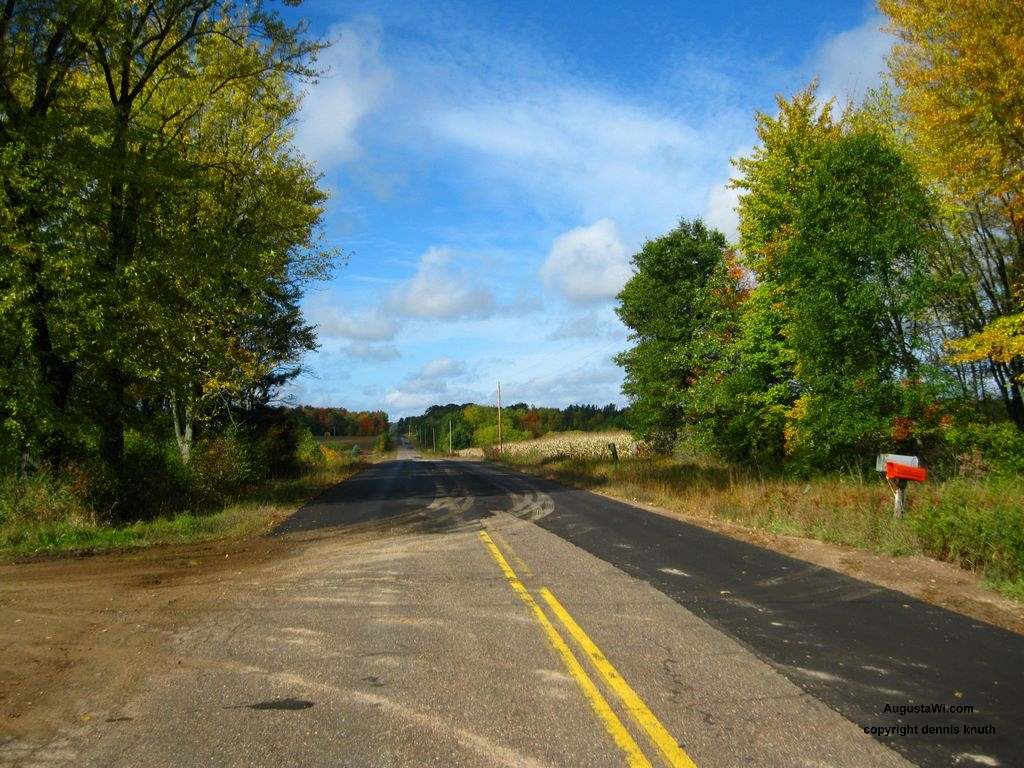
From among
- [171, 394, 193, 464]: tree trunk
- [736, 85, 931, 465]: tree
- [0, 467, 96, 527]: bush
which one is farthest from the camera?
[171, 394, 193, 464]: tree trunk

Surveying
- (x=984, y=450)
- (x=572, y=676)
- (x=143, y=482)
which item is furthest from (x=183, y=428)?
(x=984, y=450)

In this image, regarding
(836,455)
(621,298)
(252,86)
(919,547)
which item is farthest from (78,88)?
(621,298)

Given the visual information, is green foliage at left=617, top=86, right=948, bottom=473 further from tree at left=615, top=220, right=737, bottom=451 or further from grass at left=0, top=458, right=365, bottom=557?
grass at left=0, top=458, right=365, bottom=557

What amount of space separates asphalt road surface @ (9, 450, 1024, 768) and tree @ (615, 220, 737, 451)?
21.9 m

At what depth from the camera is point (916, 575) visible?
342 inches

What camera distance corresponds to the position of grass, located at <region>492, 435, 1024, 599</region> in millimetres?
8781

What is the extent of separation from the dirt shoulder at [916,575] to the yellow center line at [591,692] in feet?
13.9

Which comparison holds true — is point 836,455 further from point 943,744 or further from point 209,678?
point 209,678

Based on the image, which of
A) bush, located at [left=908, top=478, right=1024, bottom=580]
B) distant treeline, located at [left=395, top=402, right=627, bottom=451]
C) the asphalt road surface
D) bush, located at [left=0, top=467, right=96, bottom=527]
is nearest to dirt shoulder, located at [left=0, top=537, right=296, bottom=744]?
the asphalt road surface

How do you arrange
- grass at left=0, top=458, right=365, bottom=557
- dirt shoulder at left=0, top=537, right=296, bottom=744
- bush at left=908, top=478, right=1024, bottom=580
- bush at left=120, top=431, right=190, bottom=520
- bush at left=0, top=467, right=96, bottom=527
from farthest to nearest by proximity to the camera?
bush at left=120, top=431, right=190, bottom=520, bush at left=0, top=467, right=96, bottom=527, grass at left=0, top=458, right=365, bottom=557, bush at left=908, top=478, right=1024, bottom=580, dirt shoulder at left=0, top=537, right=296, bottom=744

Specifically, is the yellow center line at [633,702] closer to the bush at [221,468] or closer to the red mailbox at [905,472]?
the red mailbox at [905,472]

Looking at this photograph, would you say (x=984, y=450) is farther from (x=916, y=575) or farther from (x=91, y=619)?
(x=91, y=619)

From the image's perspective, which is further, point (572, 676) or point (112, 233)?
point (112, 233)

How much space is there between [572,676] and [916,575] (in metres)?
5.87
